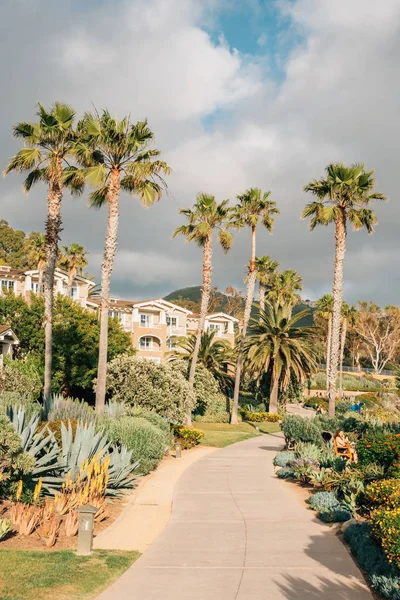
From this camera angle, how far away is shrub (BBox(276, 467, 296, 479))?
1926 centimetres

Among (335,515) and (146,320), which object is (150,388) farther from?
(146,320)

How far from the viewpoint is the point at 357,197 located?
3094cm

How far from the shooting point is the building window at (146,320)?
6319 cm

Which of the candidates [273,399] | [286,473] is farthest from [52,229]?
[273,399]

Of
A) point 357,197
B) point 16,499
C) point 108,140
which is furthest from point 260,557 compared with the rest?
point 357,197

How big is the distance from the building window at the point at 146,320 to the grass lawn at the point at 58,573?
174ft

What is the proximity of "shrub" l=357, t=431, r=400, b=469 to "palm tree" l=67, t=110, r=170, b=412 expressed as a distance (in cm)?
1286

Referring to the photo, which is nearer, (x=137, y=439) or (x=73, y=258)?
(x=137, y=439)

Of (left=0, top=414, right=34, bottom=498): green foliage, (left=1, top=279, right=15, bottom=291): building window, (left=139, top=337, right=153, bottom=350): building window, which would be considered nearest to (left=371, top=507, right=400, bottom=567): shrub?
(left=0, top=414, right=34, bottom=498): green foliage

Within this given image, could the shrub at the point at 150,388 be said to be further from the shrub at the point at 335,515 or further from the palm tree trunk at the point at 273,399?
the palm tree trunk at the point at 273,399

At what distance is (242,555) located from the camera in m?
10.3

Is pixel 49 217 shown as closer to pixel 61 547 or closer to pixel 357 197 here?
pixel 357 197

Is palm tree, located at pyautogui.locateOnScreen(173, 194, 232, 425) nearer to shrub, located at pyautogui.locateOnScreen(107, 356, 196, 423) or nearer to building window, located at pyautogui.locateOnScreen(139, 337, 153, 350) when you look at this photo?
shrub, located at pyautogui.locateOnScreen(107, 356, 196, 423)

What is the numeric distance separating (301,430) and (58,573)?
16.8 metres
